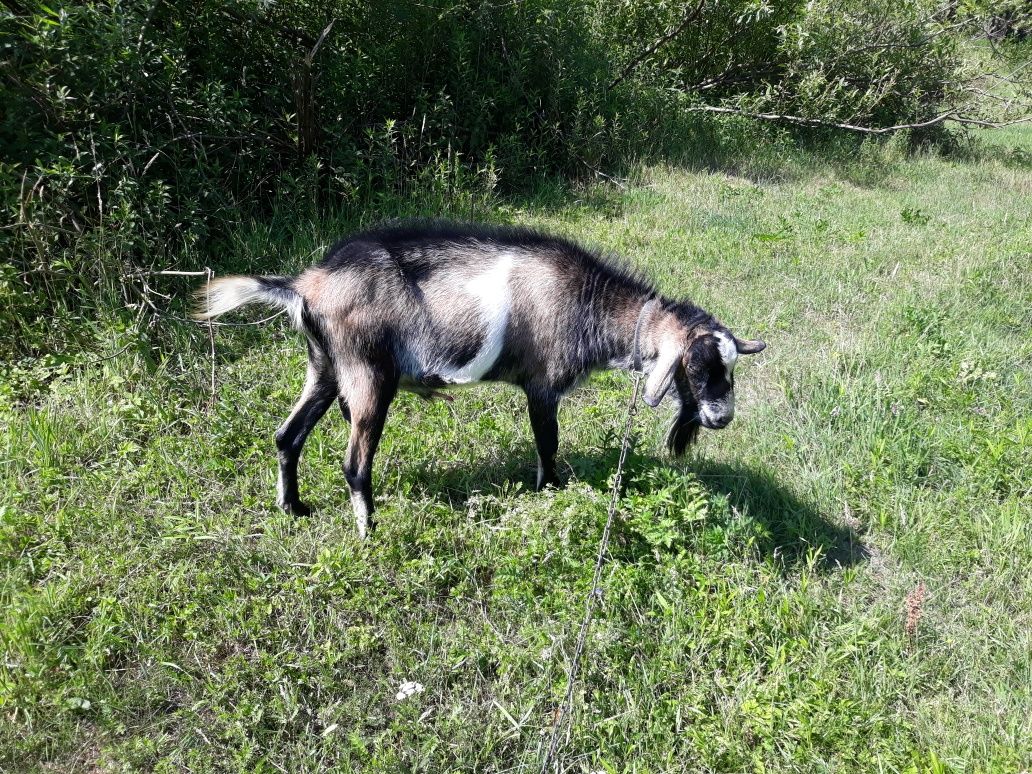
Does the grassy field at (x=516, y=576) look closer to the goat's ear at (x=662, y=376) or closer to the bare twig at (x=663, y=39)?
the goat's ear at (x=662, y=376)

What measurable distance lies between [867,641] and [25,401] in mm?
4349

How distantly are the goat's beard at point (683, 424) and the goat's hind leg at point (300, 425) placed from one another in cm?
171

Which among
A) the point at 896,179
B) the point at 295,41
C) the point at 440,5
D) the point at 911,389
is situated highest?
the point at 440,5

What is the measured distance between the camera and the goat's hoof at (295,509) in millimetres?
3359

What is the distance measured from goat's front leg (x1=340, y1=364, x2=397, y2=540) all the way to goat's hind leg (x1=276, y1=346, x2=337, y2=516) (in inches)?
10.1

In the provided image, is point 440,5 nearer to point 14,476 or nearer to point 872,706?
point 14,476

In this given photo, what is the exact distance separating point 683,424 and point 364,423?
1562 mm

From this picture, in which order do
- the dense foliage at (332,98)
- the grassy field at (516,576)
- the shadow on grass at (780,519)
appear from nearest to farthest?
the grassy field at (516,576) → the shadow on grass at (780,519) → the dense foliage at (332,98)

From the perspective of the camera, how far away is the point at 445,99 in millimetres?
6668

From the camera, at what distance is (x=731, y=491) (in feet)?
11.9

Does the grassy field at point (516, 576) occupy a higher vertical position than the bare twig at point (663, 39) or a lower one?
lower

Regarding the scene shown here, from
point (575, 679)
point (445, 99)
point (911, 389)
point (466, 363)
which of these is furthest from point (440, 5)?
point (575, 679)

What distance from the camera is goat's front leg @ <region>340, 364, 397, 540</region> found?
3193 millimetres

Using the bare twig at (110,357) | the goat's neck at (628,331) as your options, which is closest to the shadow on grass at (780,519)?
the goat's neck at (628,331)
